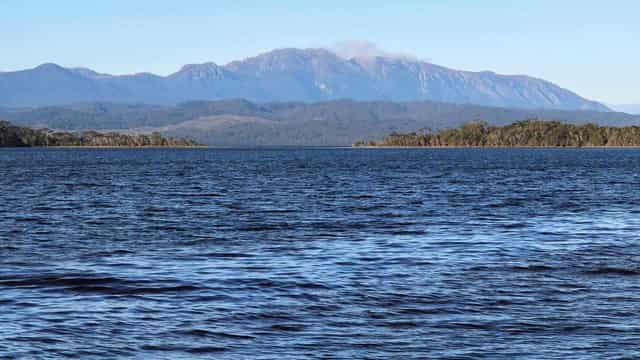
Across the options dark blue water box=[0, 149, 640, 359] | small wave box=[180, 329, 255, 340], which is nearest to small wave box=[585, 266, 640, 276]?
dark blue water box=[0, 149, 640, 359]

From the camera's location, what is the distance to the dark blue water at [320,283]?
1024 inches

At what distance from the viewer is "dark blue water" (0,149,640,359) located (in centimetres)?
2600

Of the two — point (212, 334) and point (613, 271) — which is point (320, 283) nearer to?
point (212, 334)

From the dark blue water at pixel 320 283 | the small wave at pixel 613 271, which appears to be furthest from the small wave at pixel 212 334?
the small wave at pixel 613 271

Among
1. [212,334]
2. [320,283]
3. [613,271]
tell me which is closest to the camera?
[212,334]

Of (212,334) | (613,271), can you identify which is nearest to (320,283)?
(212,334)

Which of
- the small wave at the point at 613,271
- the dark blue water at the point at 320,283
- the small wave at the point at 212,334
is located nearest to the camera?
the dark blue water at the point at 320,283

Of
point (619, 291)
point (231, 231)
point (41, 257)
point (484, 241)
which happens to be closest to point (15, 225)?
point (231, 231)

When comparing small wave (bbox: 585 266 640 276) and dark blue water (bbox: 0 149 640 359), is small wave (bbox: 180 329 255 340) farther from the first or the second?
small wave (bbox: 585 266 640 276)

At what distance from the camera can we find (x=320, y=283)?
35125 millimetres

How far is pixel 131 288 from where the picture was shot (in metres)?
34.0

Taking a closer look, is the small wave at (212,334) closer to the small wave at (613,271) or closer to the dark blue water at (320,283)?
the dark blue water at (320,283)

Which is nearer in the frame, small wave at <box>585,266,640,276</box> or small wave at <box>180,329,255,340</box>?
small wave at <box>180,329,255,340</box>

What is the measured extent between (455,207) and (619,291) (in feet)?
136
